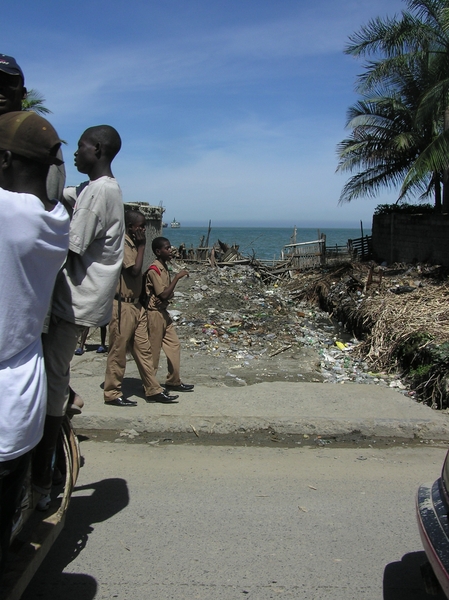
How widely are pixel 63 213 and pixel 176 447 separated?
290cm

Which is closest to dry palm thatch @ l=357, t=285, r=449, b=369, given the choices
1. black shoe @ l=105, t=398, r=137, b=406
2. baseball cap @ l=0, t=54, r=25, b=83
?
black shoe @ l=105, t=398, r=137, b=406

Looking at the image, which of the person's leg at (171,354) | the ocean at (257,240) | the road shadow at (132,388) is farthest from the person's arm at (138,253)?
the ocean at (257,240)

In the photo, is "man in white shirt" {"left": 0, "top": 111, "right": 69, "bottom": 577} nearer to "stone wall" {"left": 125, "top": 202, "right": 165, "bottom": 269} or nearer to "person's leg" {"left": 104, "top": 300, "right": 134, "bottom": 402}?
"person's leg" {"left": 104, "top": 300, "right": 134, "bottom": 402}

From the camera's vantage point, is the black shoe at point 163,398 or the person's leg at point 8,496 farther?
the black shoe at point 163,398

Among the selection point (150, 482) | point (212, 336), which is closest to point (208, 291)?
point (212, 336)

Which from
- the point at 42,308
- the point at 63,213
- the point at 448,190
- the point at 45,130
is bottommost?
the point at 42,308

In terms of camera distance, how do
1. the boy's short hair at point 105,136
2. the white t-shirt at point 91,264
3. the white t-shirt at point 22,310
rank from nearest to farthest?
the white t-shirt at point 22,310, the white t-shirt at point 91,264, the boy's short hair at point 105,136

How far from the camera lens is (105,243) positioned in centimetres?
298

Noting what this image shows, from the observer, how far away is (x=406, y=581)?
9.31 feet

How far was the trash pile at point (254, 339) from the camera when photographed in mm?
7441

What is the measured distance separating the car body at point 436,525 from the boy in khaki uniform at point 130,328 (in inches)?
123

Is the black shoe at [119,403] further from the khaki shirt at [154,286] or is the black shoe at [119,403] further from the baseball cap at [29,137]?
the baseball cap at [29,137]

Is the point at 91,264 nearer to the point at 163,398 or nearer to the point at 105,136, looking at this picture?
the point at 105,136

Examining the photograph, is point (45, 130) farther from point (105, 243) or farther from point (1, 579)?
point (1, 579)
